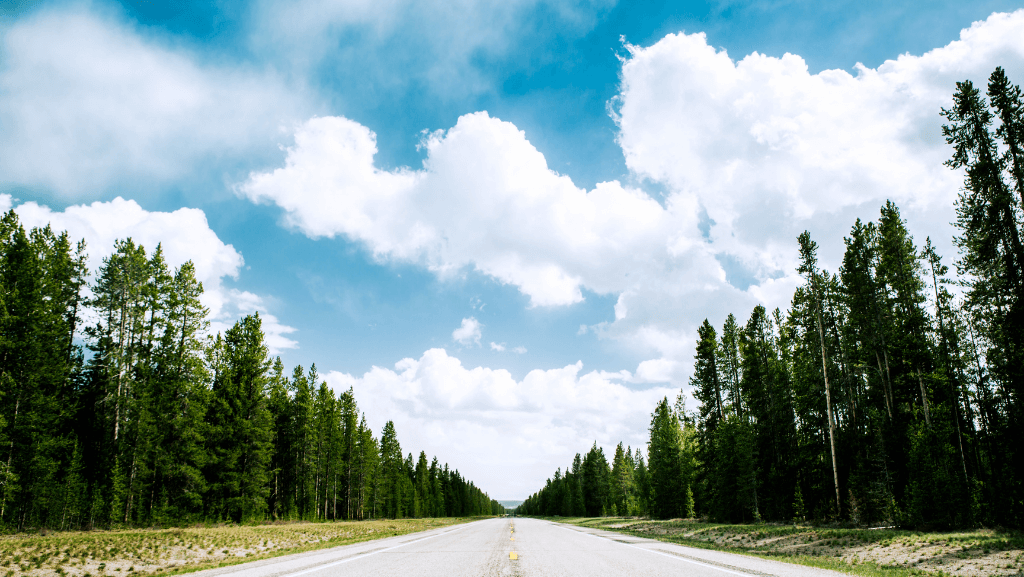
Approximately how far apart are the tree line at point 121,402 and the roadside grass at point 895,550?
91.0 feet

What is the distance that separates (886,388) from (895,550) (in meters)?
15.7

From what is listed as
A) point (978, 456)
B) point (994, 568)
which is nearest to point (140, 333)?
point (994, 568)

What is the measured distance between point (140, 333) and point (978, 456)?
4829 cm

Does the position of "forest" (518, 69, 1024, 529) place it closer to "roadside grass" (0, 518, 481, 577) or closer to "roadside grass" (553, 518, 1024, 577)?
"roadside grass" (553, 518, 1024, 577)

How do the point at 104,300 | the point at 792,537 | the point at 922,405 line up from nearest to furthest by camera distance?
the point at 792,537 < the point at 922,405 < the point at 104,300

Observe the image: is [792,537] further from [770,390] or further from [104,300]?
[104,300]

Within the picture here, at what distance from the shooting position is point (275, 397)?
143 ft

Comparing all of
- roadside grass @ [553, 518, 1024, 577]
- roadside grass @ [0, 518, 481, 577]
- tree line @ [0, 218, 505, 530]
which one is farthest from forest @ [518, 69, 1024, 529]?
tree line @ [0, 218, 505, 530]

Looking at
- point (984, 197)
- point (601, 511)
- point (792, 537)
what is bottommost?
point (601, 511)

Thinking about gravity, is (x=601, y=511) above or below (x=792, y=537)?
below

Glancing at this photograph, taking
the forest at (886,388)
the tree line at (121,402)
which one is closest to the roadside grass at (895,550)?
the forest at (886,388)

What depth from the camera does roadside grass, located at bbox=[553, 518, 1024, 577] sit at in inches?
452

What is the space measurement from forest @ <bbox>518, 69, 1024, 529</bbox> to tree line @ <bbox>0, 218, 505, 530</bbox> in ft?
111

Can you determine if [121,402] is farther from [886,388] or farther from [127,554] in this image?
[886,388]
